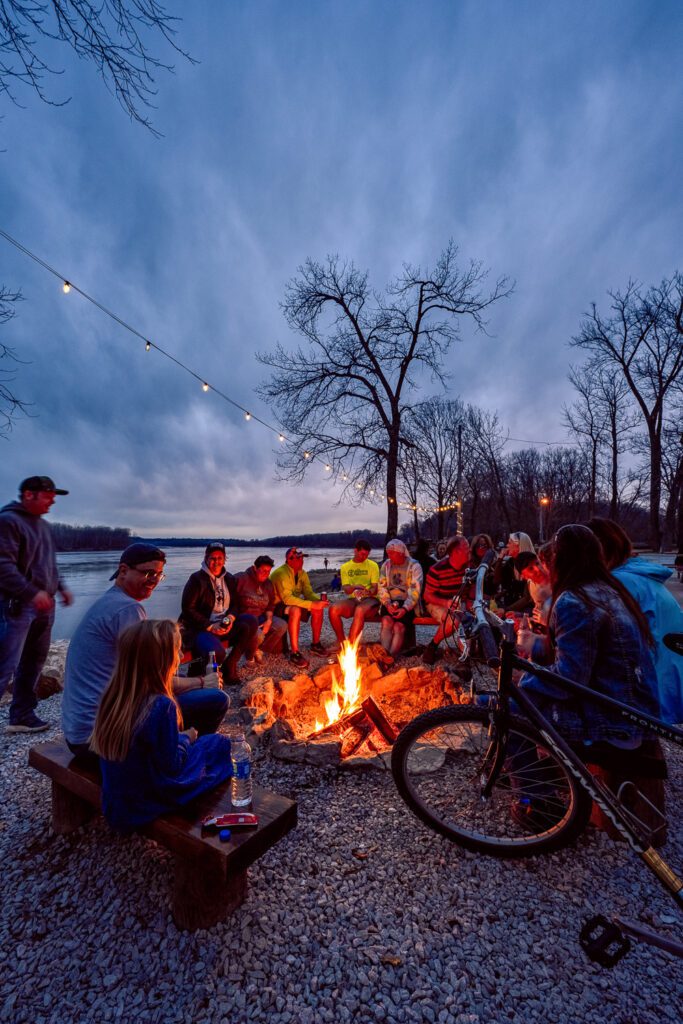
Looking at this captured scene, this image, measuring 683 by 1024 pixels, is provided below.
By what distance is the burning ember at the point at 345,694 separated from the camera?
388 centimetres

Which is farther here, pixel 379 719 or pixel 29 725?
pixel 29 725

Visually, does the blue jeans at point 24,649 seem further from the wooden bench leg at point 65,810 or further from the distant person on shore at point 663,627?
the distant person on shore at point 663,627

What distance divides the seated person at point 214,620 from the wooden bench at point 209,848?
2.75 m

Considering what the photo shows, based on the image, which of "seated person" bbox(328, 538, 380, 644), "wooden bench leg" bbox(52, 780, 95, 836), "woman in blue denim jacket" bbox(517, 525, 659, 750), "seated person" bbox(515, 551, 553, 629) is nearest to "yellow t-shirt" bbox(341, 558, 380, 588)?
"seated person" bbox(328, 538, 380, 644)

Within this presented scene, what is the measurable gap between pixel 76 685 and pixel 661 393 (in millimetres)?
26590

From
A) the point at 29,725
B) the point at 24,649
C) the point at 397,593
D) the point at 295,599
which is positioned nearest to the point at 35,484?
the point at 24,649

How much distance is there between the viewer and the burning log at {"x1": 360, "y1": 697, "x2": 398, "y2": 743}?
342cm

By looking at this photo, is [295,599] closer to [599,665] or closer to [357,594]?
[357,594]

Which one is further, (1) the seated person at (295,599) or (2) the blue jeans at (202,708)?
(1) the seated person at (295,599)

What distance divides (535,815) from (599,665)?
0.91 m

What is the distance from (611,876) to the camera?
218cm

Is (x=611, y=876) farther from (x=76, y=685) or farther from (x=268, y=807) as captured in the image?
(x=76, y=685)

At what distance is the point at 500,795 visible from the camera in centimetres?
257

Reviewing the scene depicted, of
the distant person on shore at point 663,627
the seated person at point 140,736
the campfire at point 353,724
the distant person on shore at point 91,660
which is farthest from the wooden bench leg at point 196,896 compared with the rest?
the distant person on shore at point 663,627
